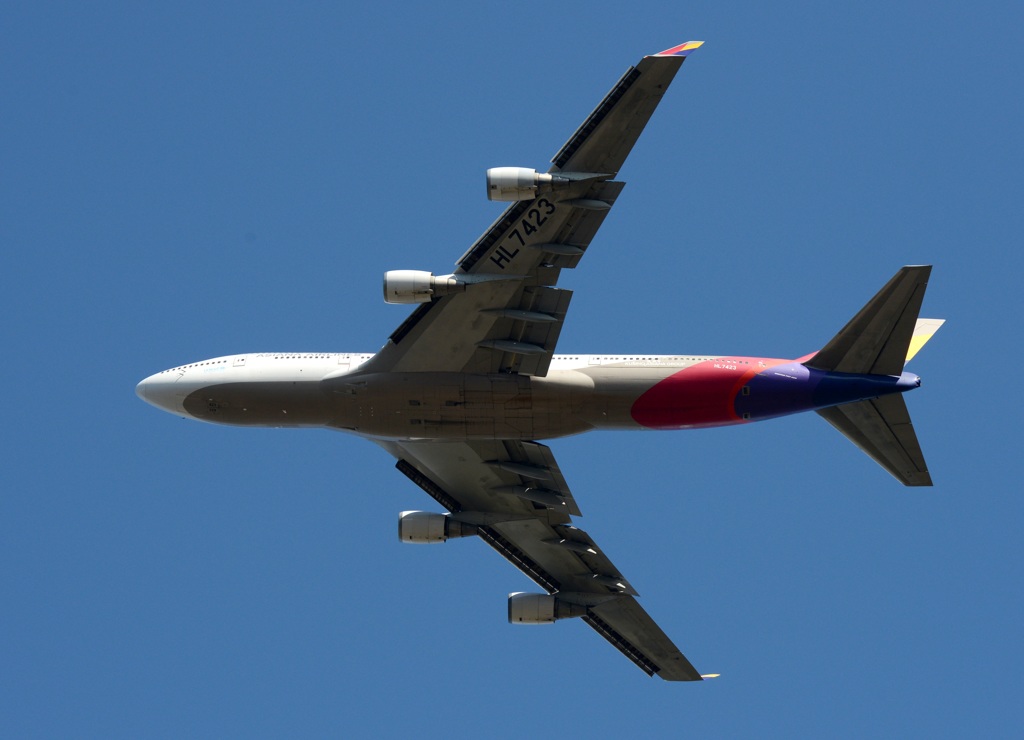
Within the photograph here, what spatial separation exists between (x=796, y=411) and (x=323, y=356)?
17.7m

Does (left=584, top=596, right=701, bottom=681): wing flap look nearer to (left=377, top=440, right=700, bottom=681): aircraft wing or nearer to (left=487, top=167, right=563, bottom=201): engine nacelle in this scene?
(left=377, top=440, right=700, bottom=681): aircraft wing

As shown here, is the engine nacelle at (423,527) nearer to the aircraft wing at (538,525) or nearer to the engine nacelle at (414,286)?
the aircraft wing at (538,525)

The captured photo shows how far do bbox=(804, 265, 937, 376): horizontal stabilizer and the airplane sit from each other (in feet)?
0.16

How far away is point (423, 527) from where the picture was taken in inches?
2344

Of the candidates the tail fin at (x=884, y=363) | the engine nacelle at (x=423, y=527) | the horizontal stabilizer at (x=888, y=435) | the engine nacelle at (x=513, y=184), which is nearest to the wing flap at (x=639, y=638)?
the engine nacelle at (x=423, y=527)

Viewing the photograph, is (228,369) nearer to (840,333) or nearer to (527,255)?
(527,255)

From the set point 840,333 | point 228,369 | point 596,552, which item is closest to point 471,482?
point 596,552

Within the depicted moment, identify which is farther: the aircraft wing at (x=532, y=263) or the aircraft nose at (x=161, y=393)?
the aircraft nose at (x=161, y=393)

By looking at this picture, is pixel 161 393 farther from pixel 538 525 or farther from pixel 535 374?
pixel 538 525

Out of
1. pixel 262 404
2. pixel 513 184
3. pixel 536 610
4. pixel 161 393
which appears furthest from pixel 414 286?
pixel 536 610

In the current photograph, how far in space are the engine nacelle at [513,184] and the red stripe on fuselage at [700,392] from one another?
867 centimetres

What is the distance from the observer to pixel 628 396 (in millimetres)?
54969

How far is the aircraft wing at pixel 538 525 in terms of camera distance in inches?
2312

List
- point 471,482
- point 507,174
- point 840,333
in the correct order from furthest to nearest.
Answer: point 471,482 < point 840,333 < point 507,174
